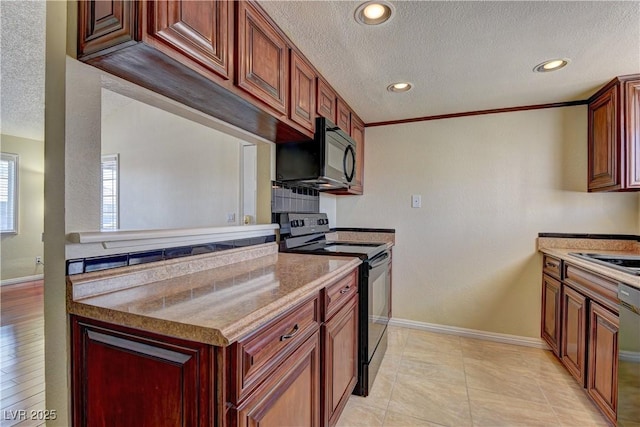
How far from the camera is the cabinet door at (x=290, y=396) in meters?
0.83

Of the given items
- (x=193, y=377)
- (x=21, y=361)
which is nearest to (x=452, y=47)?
(x=193, y=377)

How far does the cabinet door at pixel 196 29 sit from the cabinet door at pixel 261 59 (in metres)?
0.07

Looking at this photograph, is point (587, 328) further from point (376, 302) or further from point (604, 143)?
point (604, 143)

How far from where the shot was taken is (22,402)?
1.71m

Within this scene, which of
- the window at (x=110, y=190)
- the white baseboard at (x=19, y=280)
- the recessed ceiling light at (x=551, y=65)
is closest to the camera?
the recessed ceiling light at (x=551, y=65)

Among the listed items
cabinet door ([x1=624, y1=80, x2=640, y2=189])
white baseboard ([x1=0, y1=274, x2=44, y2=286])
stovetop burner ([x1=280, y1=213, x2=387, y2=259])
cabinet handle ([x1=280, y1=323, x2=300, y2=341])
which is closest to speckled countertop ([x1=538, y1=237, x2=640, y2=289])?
cabinet door ([x1=624, y1=80, x2=640, y2=189])

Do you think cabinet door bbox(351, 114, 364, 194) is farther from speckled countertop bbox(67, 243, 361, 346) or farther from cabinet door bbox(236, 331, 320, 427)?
cabinet door bbox(236, 331, 320, 427)

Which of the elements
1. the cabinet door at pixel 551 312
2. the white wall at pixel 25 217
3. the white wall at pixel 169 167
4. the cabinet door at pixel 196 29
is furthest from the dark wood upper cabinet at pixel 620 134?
the white wall at pixel 25 217

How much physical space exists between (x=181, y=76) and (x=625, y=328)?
2.23 m

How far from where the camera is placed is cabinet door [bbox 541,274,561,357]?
219cm

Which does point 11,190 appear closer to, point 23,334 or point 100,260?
point 23,334

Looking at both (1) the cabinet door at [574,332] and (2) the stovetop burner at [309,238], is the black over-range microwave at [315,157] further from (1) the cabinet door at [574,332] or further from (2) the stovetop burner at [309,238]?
(1) the cabinet door at [574,332]

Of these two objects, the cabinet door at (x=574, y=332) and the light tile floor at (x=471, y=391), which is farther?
the cabinet door at (x=574, y=332)

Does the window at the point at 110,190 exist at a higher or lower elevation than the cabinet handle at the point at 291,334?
higher
